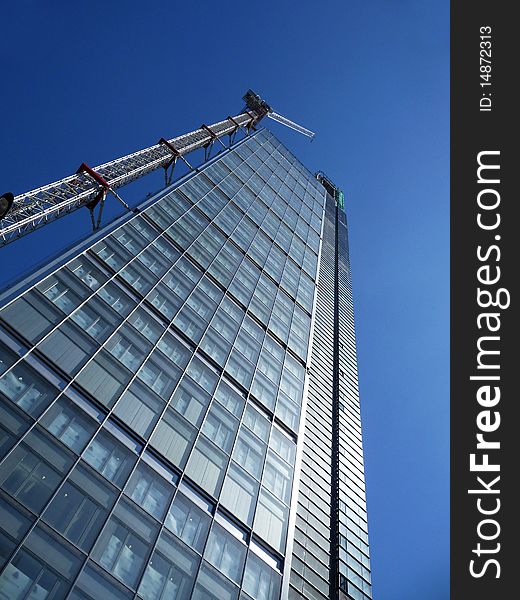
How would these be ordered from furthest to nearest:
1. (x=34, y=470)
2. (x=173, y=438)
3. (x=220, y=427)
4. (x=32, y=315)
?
1. (x=220, y=427)
2. (x=173, y=438)
3. (x=32, y=315)
4. (x=34, y=470)

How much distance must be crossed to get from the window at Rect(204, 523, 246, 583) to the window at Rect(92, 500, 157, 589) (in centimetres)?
257

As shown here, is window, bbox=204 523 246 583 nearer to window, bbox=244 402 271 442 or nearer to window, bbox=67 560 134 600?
window, bbox=67 560 134 600

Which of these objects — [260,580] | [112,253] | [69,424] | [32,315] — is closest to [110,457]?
[69,424]

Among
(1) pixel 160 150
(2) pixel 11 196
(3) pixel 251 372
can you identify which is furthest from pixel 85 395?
(1) pixel 160 150

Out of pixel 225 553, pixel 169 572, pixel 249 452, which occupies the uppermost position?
pixel 249 452

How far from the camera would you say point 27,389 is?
18.3 meters

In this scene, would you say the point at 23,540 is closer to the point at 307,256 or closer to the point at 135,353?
the point at 135,353

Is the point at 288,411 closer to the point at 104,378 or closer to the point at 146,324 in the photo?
the point at 146,324

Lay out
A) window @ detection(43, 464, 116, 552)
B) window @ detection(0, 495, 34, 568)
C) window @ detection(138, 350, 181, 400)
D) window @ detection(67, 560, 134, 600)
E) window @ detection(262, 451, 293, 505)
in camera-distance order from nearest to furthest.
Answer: window @ detection(0, 495, 34, 568), window @ detection(67, 560, 134, 600), window @ detection(43, 464, 116, 552), window @ detection(138, 350, 181, 400), window @ detection(262, 451, 293, 505)

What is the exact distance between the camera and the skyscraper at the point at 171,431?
53.4ft

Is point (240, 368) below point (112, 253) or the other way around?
below

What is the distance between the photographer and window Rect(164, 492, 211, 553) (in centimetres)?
1897

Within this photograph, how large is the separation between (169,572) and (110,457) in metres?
4.26

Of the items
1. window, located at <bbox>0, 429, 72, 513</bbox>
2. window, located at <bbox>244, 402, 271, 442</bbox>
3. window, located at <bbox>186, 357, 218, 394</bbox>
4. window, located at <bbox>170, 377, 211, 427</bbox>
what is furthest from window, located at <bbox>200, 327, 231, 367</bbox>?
window, located at <bbox>0, 429, 72, 513</bbox>
